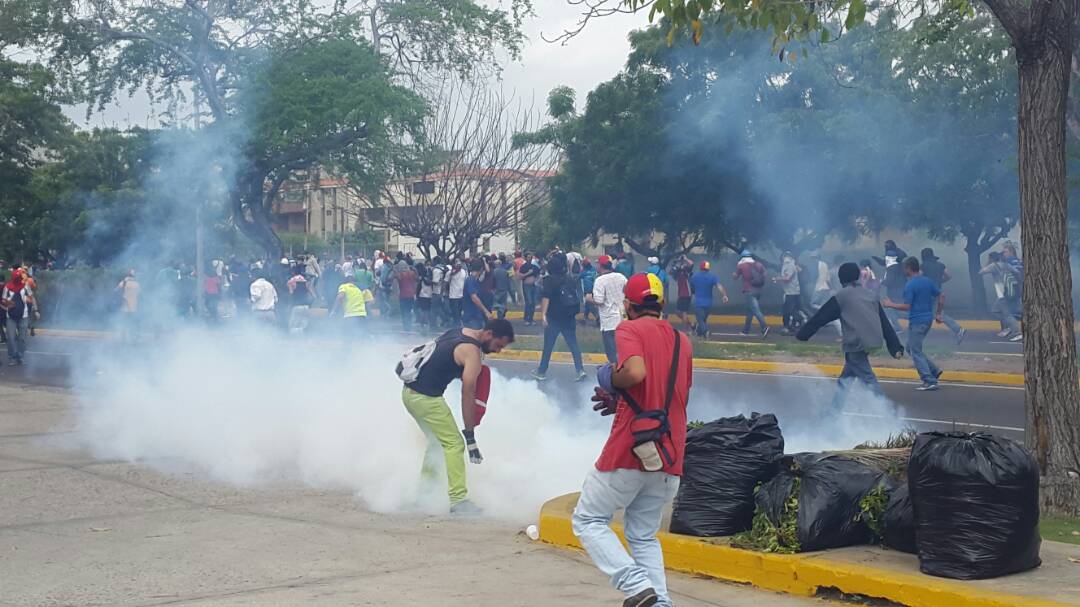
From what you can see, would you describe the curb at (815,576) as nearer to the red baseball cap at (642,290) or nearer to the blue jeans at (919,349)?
the red baseball cap at (642,290)

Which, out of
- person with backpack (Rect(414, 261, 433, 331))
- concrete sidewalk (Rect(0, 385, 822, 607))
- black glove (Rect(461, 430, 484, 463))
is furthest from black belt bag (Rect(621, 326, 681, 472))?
person with backpack (Rect(414, 261, 433, 331))

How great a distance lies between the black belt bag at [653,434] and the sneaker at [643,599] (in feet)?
1.63

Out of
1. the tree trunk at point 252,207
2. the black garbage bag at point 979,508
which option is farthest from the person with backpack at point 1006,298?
the black garbage bag at point 979,508

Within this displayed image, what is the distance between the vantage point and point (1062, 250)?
23.6 feet

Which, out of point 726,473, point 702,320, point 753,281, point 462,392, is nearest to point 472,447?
point 462,392

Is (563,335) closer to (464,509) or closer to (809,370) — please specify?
(809,370)

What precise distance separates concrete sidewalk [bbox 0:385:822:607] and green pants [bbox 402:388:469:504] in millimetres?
242

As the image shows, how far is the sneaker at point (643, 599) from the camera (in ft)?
16.1

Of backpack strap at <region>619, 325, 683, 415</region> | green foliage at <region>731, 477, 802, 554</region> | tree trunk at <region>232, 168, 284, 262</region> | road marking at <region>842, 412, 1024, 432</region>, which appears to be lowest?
road marking at <region>842, 412, 1024, 432</region>

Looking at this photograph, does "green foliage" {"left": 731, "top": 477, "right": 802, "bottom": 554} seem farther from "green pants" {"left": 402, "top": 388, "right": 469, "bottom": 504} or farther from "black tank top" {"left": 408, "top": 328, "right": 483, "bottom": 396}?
"black tank top" {"left": 408, "top": 328, "right": 483, "bottom": 396}

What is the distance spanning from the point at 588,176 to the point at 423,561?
2565 cm

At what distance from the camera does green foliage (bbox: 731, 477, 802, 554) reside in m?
6.16

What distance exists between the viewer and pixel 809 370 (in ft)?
55.9

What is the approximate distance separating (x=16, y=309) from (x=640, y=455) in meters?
18.0
